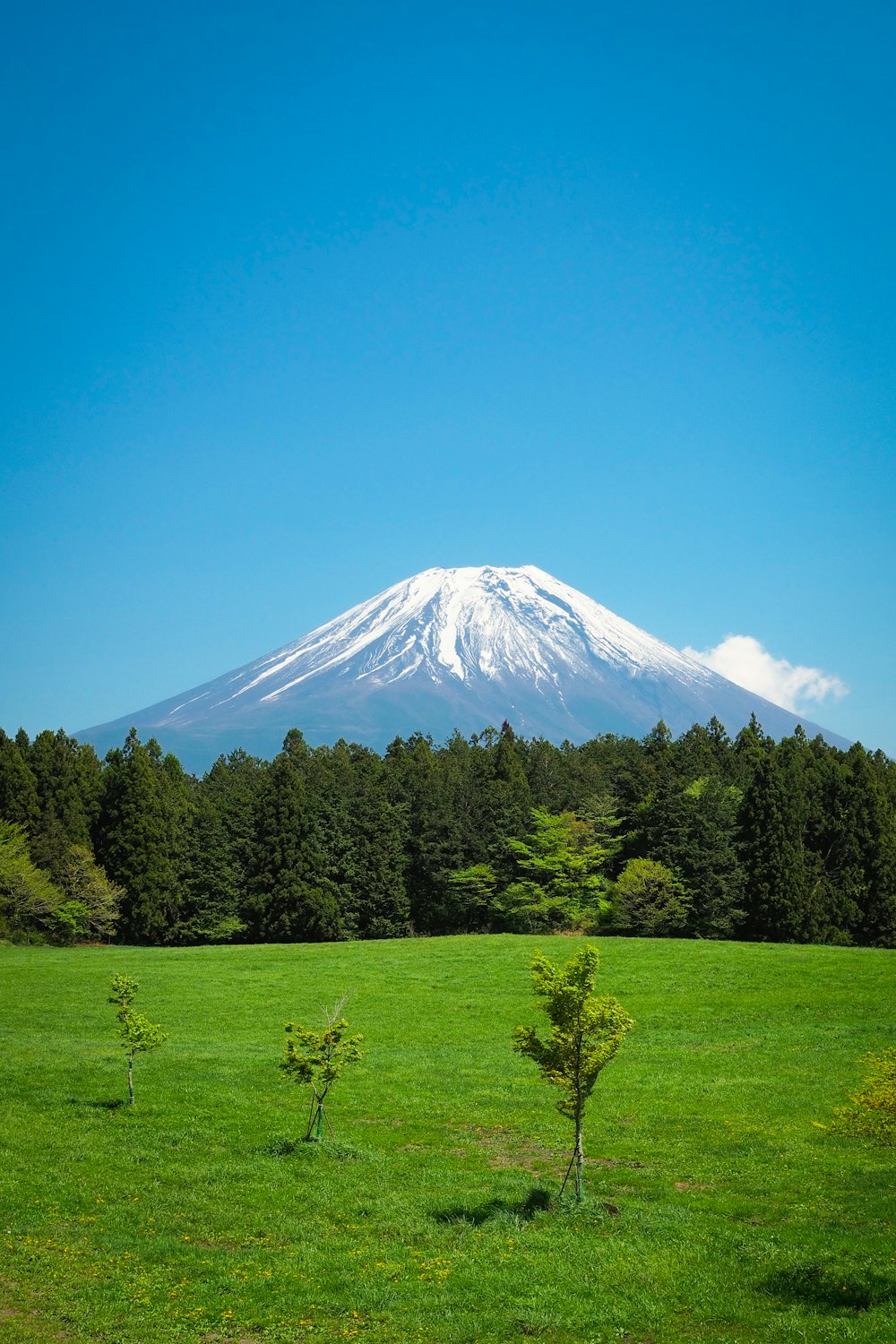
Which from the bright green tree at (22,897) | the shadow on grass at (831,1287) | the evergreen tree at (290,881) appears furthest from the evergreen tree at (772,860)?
the shadow on grass at (831,1287)

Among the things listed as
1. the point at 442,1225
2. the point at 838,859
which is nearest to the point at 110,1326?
the point at 442,1225

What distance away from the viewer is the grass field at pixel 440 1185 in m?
11.3

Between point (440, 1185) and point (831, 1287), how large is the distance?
6850 millimetres

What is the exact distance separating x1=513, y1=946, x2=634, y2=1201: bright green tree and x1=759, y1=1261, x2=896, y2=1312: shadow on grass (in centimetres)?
416

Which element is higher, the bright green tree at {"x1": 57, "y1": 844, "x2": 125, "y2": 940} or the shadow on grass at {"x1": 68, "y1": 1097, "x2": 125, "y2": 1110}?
the bright green tree at {"x1": 57, "y1": 844, "x2": 125, "y2": 940}

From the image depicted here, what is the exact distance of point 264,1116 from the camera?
20.0 meters

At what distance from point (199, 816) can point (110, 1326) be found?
4934 cm

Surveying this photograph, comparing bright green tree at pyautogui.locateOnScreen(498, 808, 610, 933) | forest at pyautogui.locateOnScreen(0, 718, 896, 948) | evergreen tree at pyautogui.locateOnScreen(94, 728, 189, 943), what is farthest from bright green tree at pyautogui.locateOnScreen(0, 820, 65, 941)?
bright green tree at pyautogui.locateOnScreen(498, 808, 610, 933)

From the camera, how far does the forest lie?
53.9m

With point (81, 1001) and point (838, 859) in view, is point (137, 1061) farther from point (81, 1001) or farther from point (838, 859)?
point (838, 859)

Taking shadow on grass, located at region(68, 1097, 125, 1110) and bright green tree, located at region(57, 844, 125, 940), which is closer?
shadow on grass, located at region(68, 1097, 125, 1110)

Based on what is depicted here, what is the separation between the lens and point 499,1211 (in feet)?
48.2

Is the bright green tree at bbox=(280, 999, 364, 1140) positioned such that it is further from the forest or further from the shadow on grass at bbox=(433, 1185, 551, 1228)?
the forest

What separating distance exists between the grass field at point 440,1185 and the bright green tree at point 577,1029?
1.87m
